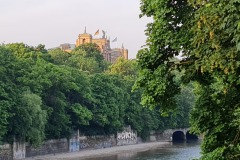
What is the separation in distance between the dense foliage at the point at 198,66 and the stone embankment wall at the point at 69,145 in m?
36.8

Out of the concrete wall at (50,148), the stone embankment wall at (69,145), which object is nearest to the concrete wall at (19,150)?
the stone embankment wall at (69,145)

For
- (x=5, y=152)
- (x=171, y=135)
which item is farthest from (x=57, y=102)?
(x=171, y=135)

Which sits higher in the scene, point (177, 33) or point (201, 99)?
point (177, 33)

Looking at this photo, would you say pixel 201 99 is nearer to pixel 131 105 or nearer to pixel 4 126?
pixel 4 126

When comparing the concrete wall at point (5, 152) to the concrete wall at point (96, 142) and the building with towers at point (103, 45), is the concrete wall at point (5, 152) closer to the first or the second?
the concrete wall at point (96, 142)

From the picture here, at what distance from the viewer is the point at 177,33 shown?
13.2 metres

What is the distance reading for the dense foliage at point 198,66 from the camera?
37.3 ft

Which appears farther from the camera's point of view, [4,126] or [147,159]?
[147,159]

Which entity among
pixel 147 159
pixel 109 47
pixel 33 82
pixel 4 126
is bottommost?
pixel 147 159

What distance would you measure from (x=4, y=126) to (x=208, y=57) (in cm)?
3574

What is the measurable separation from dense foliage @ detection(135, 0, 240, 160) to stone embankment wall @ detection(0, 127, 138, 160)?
121ft

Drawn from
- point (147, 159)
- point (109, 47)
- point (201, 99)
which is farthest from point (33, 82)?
point (109, 47)

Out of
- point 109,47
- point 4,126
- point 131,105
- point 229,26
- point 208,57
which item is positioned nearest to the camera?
point 229,26

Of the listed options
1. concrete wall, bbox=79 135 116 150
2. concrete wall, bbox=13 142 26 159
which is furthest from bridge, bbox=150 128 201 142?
concrete wall, bbox=13 142 26 159
